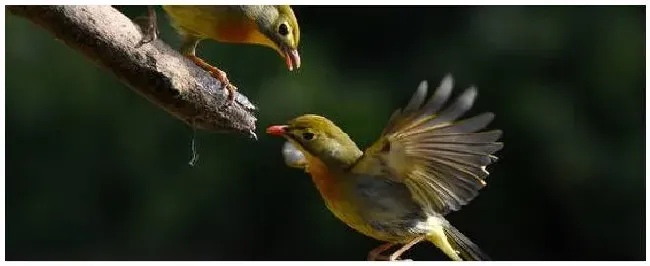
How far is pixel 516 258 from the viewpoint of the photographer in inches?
141

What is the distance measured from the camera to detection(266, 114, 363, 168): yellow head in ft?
3.65

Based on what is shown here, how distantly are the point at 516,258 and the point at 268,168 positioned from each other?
0.81m

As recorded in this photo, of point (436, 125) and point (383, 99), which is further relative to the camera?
point (383, 99)

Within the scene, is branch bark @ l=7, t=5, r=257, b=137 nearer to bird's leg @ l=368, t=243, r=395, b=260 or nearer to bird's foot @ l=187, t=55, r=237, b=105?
bird's foot @ l=187, t=55, r=237, b=105

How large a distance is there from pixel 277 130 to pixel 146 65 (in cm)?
14

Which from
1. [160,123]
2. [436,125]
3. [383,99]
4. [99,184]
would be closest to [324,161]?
[436,125]

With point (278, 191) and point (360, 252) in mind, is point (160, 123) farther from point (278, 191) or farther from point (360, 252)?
point (360, 252)

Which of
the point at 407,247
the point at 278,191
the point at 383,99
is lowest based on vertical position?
the point at 407,247

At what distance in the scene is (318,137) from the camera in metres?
1.13

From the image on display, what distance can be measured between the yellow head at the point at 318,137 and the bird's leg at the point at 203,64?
5 centimetres

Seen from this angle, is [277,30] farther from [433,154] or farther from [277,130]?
[433,154]

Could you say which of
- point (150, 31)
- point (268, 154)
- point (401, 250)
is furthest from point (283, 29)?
point (268, 154)

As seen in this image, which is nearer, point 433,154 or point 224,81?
point 224,81

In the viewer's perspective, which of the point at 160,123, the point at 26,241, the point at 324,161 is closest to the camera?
the point at 324,161
